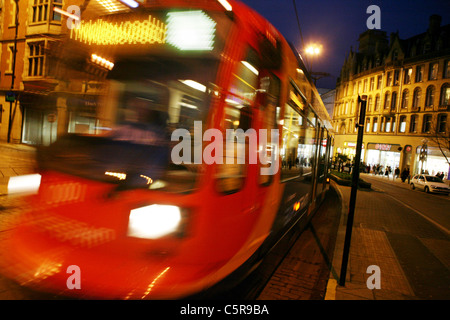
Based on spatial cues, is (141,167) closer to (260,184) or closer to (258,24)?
(260,184)

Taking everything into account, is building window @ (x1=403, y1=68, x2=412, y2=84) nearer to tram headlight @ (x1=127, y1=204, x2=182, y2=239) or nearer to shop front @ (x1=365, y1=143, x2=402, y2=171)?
shop front @ (x1=365, y1=143, x2=402, y2=171)

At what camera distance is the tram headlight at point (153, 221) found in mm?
2557

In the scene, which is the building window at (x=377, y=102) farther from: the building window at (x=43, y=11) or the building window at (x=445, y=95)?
the building window at (x=43, y=11)

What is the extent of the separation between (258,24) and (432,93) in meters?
41.4

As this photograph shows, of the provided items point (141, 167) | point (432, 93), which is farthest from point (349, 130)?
point (141, 167)

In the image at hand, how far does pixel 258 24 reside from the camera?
332 cm

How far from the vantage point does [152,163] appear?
270 cm

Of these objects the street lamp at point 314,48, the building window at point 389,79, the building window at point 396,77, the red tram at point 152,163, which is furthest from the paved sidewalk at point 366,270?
the building window at point 389,79

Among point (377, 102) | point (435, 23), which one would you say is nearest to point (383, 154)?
point (377, 102)

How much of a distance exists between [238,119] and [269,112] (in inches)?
31.2

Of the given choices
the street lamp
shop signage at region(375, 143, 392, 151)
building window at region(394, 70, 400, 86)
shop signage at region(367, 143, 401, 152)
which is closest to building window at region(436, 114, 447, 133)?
shop signage at region(367, 143, 401, 152)

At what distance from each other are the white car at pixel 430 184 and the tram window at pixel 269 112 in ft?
78.5

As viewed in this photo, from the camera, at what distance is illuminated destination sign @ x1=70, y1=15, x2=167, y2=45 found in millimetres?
2855

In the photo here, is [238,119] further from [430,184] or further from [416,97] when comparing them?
[416,97]
